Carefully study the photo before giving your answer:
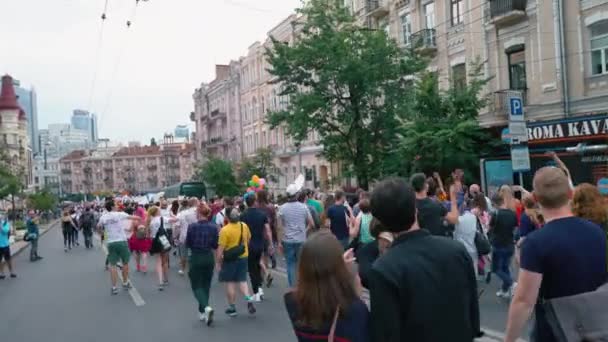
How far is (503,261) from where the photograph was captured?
948cm

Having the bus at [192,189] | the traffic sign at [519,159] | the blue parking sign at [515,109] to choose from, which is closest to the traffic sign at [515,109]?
the blue parking sign at [515,109]

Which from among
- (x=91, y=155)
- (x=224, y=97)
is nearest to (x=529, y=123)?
(x=224, y=97)

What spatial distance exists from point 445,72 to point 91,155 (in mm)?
156848

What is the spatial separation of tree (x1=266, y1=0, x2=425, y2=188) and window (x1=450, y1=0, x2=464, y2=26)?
257cm

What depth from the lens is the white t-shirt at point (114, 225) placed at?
1293 cm

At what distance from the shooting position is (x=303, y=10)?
23.0m

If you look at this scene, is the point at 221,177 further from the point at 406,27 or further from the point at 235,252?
the point at 235,252

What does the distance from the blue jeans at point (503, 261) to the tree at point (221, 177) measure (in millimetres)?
33891

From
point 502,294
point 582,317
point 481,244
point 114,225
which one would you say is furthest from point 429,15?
point 582,317

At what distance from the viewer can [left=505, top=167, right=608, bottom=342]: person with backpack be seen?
11.4ft

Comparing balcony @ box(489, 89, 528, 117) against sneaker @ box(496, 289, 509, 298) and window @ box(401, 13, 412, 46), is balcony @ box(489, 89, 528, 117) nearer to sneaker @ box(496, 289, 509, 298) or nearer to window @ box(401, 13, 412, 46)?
window @ box(401, 13, 412, 46)

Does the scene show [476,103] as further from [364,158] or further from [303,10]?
[303,10]

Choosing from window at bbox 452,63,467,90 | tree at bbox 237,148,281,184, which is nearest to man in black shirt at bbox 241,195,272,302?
window at bbox 452,63,467,90

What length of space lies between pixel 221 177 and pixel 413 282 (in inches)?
1593
